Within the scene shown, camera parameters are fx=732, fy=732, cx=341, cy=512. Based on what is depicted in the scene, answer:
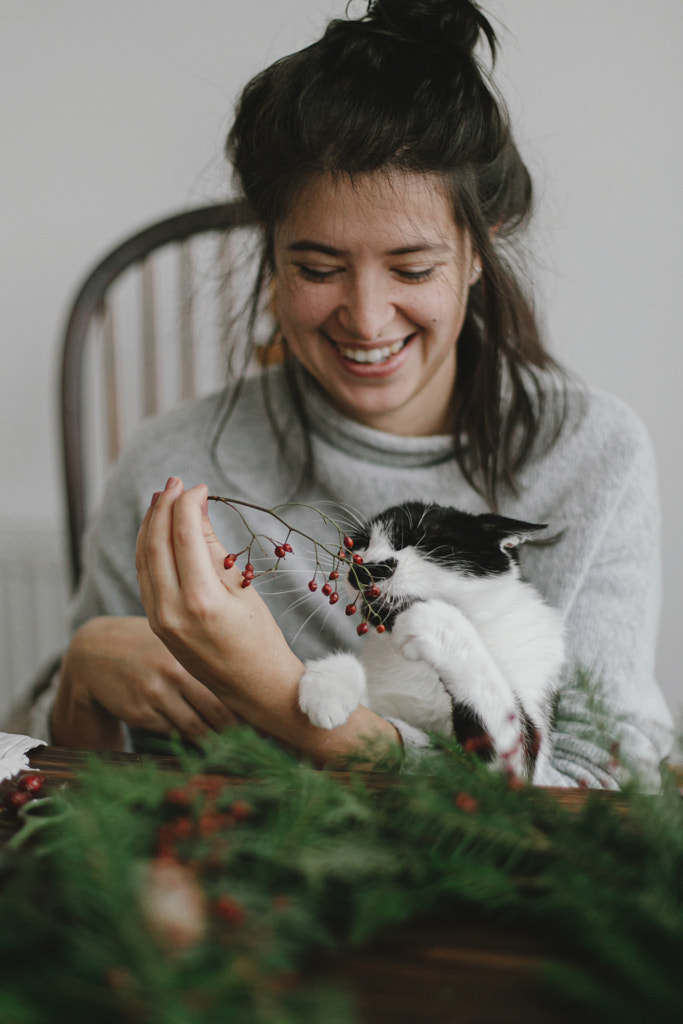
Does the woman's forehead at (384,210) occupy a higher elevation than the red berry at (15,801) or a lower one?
higher

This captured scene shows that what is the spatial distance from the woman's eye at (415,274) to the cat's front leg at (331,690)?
246 millimetres

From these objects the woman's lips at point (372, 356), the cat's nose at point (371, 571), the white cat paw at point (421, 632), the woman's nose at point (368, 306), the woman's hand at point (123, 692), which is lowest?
the woman's hand at point (123, 692)

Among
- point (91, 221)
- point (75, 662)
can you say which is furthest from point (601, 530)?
point (91, 221)

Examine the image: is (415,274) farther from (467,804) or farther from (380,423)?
(467,804)

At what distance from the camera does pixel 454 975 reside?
25cm

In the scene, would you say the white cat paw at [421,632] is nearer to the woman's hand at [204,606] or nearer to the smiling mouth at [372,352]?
the woman's hand at [204,606]

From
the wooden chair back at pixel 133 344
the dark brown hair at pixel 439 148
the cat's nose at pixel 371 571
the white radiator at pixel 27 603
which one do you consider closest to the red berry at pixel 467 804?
the cat's nose at pixel 371 571

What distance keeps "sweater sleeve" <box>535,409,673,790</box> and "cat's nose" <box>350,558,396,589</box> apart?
15 cm

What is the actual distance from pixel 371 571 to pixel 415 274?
19cm

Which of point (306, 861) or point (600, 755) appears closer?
point (306, 861)

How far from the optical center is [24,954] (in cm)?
24

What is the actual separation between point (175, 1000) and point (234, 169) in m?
0.52

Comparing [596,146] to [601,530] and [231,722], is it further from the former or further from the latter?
[231,722]

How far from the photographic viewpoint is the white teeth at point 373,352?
1.65ft
